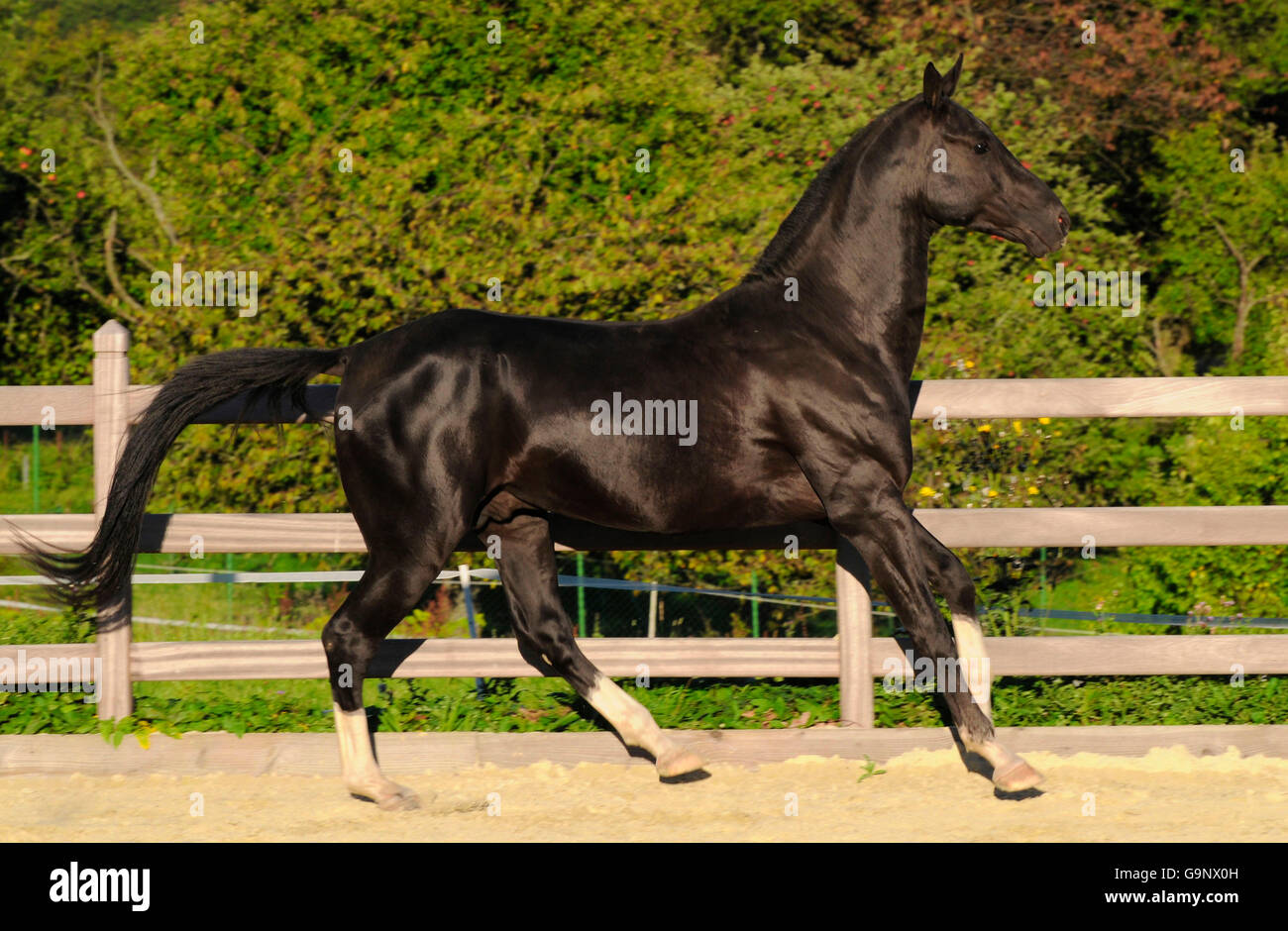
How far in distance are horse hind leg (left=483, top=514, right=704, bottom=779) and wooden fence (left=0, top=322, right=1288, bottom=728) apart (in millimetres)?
180

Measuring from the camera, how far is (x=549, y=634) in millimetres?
5074

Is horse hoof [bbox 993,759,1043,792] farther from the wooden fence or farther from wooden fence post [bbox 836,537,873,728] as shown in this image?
wooden fence post [bbox 836,537,873,728]

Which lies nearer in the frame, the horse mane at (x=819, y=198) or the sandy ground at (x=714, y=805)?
the sandy ground at (x=714, y=805)

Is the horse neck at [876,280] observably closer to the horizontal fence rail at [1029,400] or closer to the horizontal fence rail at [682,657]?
the horizontal fence rail at [1029,400]

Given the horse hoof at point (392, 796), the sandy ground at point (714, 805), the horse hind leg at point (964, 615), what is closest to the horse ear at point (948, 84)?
the horse hind leg at point (964, 615)

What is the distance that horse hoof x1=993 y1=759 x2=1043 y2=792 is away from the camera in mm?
4535

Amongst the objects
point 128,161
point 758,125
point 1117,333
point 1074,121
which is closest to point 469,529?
point 758,125

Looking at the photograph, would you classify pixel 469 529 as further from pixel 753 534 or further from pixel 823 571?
pixel 823 571

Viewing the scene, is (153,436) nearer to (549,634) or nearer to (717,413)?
(549,634)

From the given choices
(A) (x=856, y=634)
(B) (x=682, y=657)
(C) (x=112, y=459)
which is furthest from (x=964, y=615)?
(C) (x=112, y=459)

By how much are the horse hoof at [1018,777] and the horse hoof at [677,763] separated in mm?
1046

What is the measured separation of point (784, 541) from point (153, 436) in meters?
2.40

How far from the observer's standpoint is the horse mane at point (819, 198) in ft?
16.1

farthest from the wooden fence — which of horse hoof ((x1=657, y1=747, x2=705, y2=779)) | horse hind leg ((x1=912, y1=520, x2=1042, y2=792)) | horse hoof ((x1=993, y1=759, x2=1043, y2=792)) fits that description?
horse hoof ((x1=993, y1=759, x2=1043, y2=792))
